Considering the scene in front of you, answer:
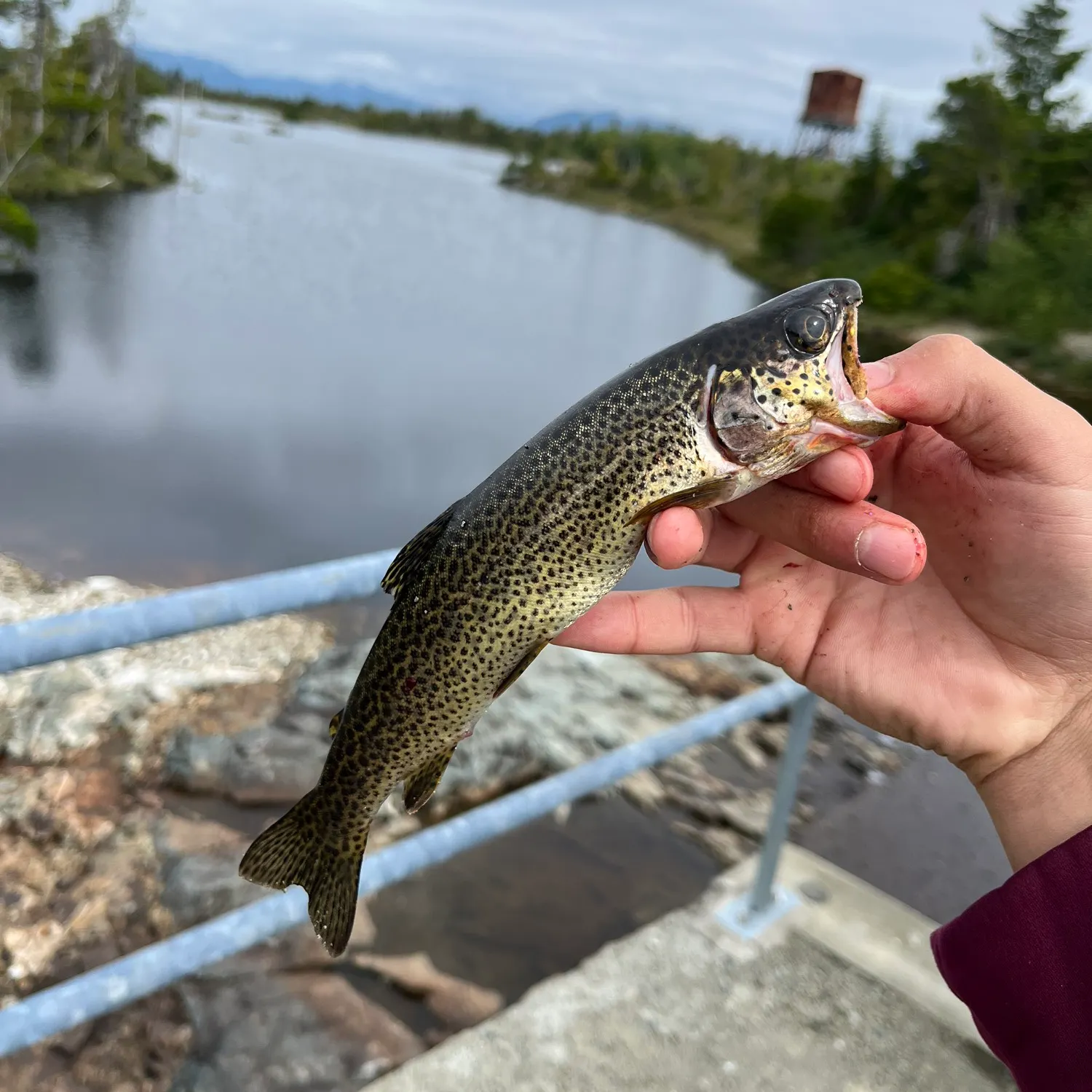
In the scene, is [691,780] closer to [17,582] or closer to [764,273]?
[17,582]

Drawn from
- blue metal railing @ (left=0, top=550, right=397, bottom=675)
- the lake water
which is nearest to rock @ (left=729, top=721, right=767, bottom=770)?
blue metal railing @ (left=0, top=550, right=397, bottom=675)

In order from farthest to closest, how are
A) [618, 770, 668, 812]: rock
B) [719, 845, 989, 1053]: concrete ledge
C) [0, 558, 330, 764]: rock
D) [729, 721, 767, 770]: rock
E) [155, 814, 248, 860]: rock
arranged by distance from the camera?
[729, 721, 767, 770]: rock
[618, 770, 668, 812]: rock
[0, 558, 330, 764]: rock
[155, 814, 248, 860]: rock
[719, 845, 989, 1053]: concrete ledge

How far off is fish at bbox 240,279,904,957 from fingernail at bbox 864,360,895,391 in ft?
0.12

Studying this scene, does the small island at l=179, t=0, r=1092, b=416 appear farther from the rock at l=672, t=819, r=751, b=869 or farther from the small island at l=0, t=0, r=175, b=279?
the small island at l=0, t=0, r=175, b=279

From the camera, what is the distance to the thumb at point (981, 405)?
1.68 m

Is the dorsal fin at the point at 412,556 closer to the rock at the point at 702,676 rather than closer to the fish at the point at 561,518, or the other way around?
the fish at the point at 561,518

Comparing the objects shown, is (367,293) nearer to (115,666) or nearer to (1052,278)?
(1052,278)

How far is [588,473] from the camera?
1.71 m

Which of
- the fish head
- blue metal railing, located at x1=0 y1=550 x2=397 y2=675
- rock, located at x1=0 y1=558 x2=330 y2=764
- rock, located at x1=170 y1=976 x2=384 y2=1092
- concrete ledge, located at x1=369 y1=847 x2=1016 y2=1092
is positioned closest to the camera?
blue metal railing, located at x1=0 y1=550 x2=397 y2=675

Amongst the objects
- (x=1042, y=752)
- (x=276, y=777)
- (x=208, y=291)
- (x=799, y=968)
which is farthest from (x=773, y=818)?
(x=208, y=291)

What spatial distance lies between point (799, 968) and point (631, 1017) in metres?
0.72

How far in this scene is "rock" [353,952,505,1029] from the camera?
4191mm

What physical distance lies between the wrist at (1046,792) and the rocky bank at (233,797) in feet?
9.09

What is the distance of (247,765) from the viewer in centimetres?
627
